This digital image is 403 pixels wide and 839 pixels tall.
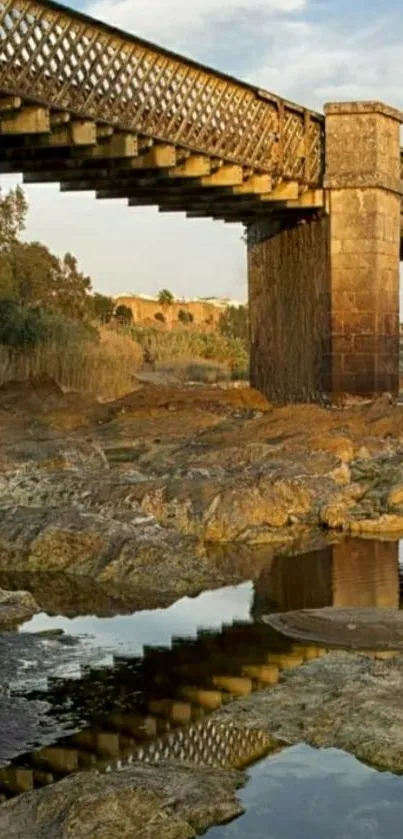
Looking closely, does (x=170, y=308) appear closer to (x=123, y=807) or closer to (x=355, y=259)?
(x=355, y=259)

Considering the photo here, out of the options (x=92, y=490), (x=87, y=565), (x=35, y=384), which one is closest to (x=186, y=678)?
(x=87, y=565)

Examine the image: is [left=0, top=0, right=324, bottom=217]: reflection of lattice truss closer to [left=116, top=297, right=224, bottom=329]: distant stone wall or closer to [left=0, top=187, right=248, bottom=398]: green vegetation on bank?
[left=0, top=187, right=248, bottom=398]: green vegetation on bank

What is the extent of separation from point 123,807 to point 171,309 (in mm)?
69190

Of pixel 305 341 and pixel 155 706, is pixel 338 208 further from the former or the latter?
pixel 155 706

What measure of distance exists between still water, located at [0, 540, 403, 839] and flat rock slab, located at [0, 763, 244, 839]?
11 cm

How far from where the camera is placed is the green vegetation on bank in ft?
85.9

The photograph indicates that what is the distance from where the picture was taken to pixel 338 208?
22.0 m

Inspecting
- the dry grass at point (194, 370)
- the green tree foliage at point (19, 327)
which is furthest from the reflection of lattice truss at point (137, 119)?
the dry grass at point (194, 370)


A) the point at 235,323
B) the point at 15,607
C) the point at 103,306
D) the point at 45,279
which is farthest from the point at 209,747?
the point at 235,323

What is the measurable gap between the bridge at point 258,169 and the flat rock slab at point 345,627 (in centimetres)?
863

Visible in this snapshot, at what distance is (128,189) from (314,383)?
4989mm

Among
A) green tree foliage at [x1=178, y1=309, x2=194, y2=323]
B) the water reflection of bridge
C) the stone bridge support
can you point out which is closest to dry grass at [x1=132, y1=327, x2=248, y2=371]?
the stone bridge support

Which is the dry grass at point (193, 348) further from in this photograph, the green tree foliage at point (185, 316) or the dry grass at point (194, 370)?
the green tree foliage at point (185, 316)

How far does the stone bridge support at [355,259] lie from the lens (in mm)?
21938
